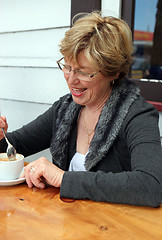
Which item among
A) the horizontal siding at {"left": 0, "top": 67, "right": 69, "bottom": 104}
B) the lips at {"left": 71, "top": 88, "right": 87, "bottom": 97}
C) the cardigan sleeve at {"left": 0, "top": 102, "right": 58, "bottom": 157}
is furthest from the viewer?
the horizontal siding at {"left": 0, "top": 67, "right": 69, "bottom": 104}

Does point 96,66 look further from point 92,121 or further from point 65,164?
point 65,164

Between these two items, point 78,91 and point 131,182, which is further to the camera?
point 78,91

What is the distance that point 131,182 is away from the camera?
1073 millimetres

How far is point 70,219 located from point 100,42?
76cm

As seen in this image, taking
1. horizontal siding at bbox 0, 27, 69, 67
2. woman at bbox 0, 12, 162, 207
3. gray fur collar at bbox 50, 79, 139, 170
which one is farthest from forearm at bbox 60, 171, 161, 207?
horizontal siding at bbox 0, 27, 69, 67

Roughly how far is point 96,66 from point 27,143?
632 mm

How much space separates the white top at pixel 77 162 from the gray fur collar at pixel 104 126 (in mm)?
47

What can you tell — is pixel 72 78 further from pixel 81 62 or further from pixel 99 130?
pixel 99 130

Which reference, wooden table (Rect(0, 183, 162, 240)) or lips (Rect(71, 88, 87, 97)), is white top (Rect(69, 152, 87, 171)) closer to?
lips (Rect(71, 88, 87, 97))

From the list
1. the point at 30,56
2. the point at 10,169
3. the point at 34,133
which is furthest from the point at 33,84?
the point at 10,169

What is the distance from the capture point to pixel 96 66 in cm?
135

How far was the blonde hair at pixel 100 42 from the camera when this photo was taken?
4.36 ft

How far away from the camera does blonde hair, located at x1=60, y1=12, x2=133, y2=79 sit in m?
1.33

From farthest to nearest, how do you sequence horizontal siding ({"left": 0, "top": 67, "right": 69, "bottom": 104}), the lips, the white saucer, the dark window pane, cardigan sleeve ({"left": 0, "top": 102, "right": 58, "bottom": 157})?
horizontal siding ({"left": 0, "top": 67, "right": 69, "bottom": 104}) < the dark window pane < cardigan sleeve ({"left": 0, "top": 102, "right": 58, "bottom": 157}) < the lips < the white saucer
